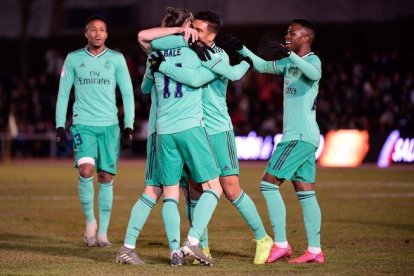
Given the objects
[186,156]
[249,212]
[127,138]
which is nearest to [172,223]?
[186,156]

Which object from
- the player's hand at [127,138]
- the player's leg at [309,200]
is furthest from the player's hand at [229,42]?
the player's hand at [127,138]

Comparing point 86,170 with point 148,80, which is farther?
point 86,170

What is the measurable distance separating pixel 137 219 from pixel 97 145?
2.40m

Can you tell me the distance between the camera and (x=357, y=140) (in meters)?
28.7

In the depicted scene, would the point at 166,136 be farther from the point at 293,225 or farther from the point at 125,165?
the point at 125,165

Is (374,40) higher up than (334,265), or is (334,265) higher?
(374,40)

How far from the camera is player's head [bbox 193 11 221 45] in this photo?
10.1 meters

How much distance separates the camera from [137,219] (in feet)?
33.7

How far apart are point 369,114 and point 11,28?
20151mm

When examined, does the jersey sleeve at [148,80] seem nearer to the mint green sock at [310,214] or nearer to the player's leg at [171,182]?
Result: the player's leg at [171,182]

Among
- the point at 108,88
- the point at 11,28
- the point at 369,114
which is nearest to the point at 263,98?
the point at 369,114

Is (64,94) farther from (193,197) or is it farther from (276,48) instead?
(276,48)

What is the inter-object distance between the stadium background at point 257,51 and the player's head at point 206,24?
1761 cm

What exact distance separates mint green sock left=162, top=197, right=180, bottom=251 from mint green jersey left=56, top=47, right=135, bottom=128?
8.07ft
